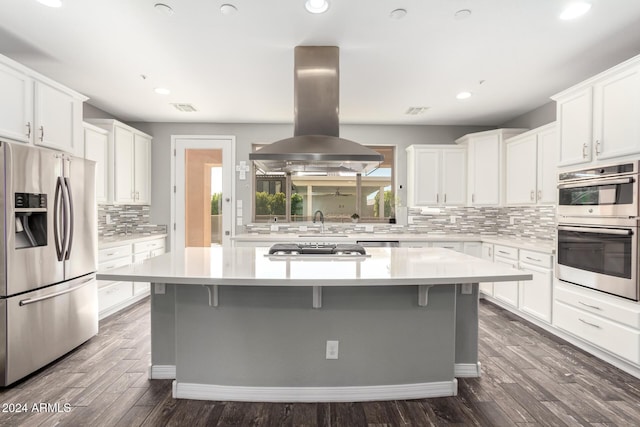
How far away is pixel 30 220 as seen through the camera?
2.63 m

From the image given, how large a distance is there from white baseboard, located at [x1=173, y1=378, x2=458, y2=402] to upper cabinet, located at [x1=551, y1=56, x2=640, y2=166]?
2.38 meters

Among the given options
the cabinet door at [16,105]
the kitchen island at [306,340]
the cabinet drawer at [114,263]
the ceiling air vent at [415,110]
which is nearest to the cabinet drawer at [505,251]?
the ceiling air vent at [415,110]

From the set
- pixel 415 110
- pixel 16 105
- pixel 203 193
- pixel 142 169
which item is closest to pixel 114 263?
pixel 142 169

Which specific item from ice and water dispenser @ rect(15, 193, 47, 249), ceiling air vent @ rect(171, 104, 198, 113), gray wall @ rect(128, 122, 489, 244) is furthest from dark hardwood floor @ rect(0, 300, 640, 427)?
ceiling air vent @ rect(171, 104, 198, 113)

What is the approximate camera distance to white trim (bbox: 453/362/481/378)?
2.56 meters

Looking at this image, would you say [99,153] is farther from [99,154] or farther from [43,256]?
[43,256]

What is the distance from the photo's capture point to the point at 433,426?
6.49 feet

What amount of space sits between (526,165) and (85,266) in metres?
Answer: 4.85

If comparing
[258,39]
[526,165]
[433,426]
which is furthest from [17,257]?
[526,165]

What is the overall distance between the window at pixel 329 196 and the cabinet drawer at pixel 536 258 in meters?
2.00

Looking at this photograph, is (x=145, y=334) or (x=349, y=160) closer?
(x=349, y=160)

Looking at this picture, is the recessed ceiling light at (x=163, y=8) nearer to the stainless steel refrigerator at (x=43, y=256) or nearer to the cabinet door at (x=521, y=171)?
the stainless steel refrigerator at (x=43, y=256)

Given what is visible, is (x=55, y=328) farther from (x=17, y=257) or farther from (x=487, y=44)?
(x=487, y=44)

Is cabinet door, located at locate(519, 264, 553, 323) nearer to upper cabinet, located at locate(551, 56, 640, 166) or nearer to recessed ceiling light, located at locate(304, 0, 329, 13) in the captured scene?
upper cabinet, located at locate(551, 56, 640, 166)
